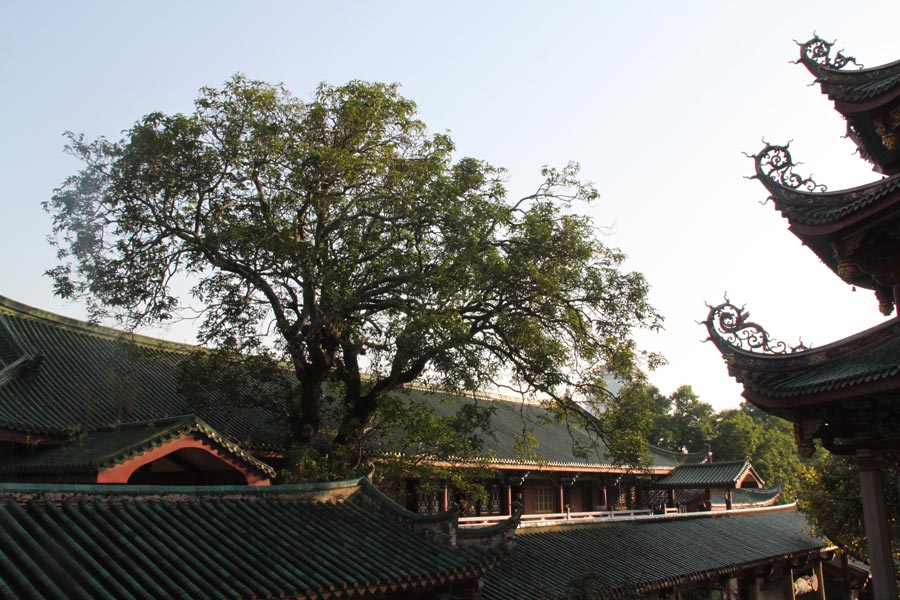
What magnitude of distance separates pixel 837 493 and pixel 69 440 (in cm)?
1488

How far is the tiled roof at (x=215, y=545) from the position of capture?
21.1 ft

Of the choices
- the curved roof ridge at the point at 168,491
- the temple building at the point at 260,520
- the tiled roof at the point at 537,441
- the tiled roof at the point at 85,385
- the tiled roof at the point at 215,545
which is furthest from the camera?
the tiled roof at the point at 537,441

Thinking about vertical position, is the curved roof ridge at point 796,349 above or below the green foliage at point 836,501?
above

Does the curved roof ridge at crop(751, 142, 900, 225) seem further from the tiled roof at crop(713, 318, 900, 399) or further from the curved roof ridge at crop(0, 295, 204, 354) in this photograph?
the curved roof ridge at crop(0, 295, 204, 354)

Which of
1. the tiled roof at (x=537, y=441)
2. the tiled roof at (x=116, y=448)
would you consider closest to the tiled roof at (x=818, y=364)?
the tiled roof at (x=116, y=448)

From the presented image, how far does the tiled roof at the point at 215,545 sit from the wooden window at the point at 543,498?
608 inches

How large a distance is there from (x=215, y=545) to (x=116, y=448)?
5.24m

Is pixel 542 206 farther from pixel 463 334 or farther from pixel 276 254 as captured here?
pixel 276 254

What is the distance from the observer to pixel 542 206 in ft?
50.7

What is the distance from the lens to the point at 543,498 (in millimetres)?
24797

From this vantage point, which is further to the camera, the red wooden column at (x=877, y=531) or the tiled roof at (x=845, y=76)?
the tiled roof at (x=845, y=76)

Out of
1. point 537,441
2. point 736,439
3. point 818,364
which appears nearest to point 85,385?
point 537,441

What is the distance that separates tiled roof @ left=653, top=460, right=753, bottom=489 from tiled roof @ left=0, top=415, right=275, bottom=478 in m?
18.0

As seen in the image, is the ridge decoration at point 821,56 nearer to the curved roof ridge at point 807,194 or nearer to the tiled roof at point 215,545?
the curved roof ridge at point 807,194
